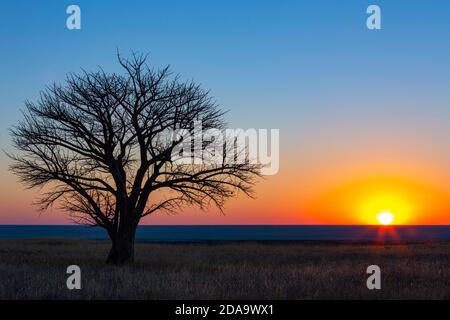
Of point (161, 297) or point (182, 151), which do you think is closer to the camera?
point (161, 297)

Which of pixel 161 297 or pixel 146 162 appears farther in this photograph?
pixel 146 162

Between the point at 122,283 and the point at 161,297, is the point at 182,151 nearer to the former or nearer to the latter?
the point at 122,283
